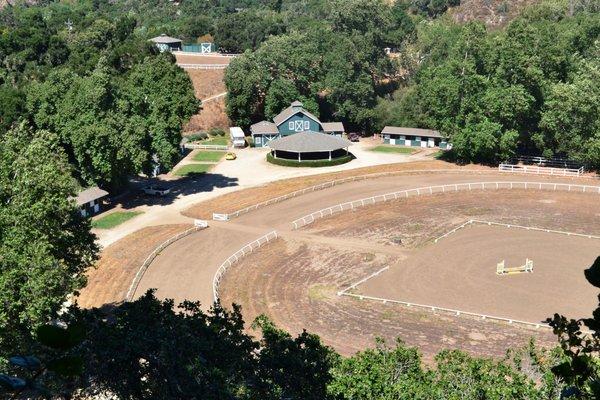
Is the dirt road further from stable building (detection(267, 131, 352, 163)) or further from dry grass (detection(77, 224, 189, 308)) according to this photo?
stable building (detection(267, 131, 352, 163))

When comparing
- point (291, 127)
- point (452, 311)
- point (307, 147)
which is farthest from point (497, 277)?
point (291, 127)

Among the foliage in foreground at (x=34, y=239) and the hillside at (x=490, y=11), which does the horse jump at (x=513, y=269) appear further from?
the hillside at (x=490, y=11)

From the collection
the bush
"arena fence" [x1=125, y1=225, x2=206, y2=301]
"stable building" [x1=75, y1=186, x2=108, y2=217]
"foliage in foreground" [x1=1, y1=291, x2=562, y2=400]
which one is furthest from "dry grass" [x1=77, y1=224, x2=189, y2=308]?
the bush

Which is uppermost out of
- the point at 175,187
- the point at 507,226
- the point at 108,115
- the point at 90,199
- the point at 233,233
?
the point at 108,115

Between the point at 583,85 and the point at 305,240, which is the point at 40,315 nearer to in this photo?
the point at 305,240

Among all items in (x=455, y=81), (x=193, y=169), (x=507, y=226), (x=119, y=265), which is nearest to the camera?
(x=119, y=265)

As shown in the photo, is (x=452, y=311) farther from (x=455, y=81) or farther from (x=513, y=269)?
(x=455, y=81)

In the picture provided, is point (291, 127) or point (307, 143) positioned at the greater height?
point (291, 127)
